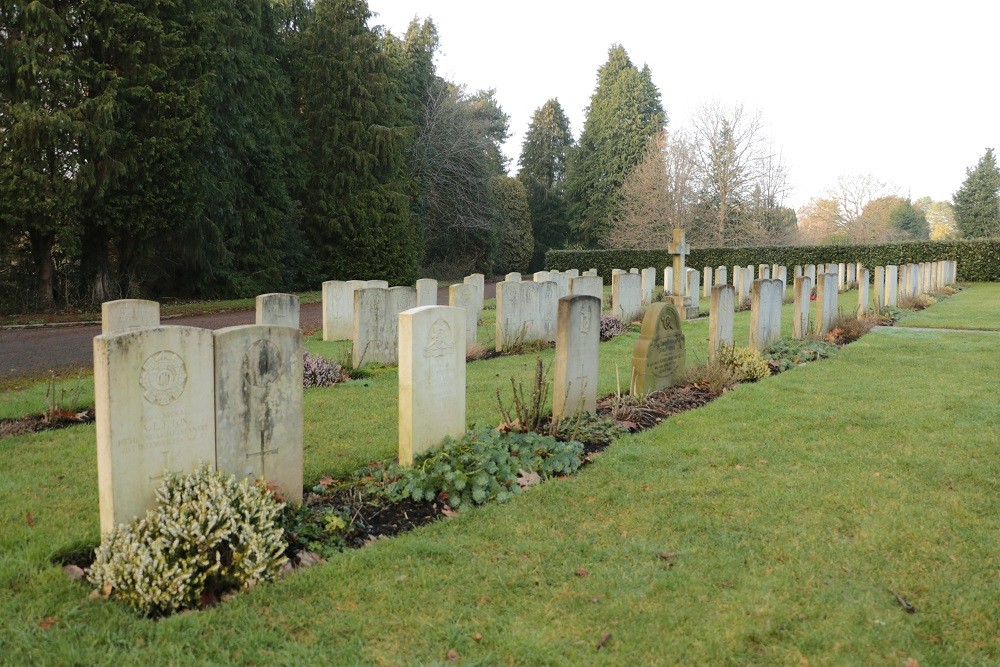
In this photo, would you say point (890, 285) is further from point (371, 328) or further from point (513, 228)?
point (513, 228)

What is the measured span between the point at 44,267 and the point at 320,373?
44.4 feet

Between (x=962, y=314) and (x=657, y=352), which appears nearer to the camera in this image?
(x=657, y=352)

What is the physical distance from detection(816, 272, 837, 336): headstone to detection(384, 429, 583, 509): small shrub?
8.98 m

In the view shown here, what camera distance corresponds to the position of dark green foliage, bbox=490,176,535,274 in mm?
44875

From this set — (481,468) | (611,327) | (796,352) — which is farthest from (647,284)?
(481,468)

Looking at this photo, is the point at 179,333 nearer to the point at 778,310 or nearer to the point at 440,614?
the point at 440,614

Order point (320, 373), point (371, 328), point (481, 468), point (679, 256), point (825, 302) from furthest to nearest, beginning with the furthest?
point (679, 256) → point (825, 302) → point (371, 328) → point (320, 373) → point (481, 468)

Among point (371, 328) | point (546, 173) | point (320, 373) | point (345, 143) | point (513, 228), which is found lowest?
point (320, 373)

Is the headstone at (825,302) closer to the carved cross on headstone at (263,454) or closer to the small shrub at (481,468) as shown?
the small shrub at (481,468)

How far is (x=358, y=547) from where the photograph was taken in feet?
13.8

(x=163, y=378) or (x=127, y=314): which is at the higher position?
(x=127, y=314)

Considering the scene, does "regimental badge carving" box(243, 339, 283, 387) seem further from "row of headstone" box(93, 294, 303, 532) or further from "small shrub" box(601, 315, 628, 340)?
"small shrub" box(601, 315, 628, 340)

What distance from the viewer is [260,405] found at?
14.3ft

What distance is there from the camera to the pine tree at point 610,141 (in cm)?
4606
